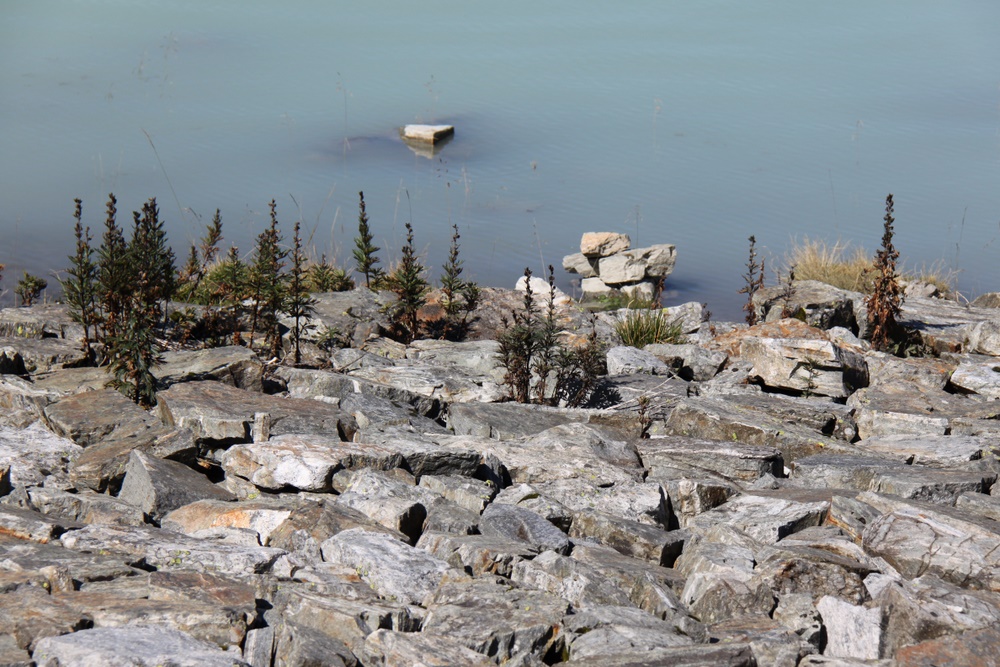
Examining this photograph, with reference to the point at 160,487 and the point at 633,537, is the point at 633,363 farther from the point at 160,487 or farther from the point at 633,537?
the point at 160,487

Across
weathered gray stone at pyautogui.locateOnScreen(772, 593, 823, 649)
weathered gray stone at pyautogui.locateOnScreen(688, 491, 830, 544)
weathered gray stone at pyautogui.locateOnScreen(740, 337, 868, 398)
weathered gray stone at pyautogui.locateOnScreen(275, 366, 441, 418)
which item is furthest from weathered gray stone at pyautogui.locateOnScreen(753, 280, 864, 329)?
weathered gray stone at pyautogui.locateOnScreen(772, 593, 823, 649)

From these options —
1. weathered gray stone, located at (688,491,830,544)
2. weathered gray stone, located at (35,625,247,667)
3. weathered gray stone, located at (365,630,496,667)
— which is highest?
weathered gray stone, located at (35,625,247,667)

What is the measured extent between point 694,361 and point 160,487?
5.32 m

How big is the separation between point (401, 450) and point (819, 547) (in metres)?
2.66

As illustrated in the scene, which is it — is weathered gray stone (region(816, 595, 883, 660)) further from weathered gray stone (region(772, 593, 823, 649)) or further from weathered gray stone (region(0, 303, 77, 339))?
weathered gray stone (region(0, 303, 77, 339))

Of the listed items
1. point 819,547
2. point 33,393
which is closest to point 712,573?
point 819,547

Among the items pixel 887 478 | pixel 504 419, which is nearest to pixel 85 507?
pixel 504 419

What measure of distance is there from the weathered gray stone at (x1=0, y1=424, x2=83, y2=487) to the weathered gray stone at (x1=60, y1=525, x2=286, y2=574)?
1.21 metres

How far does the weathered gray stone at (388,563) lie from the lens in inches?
198

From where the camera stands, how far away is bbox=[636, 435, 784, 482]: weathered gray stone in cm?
725

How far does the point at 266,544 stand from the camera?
5641 millimetres

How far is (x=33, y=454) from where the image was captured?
6625mm

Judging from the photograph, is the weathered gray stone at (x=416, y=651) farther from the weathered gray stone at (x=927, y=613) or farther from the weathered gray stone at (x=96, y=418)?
the weathered gray stone at (x=96, y=418)

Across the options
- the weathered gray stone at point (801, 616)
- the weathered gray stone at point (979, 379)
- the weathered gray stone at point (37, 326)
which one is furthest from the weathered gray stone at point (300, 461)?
the weathered gray stone at point (979, 379)
